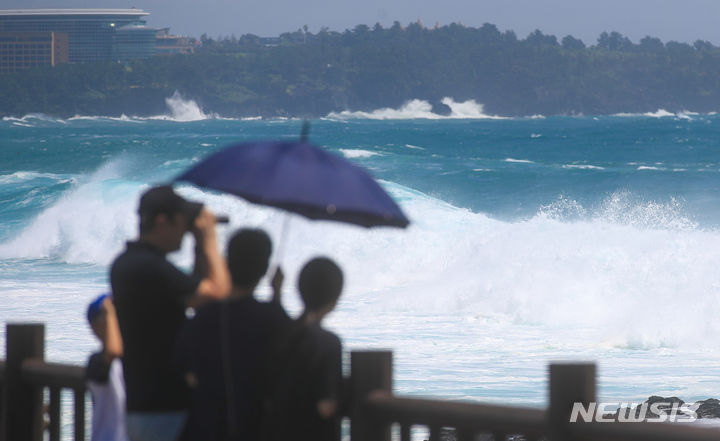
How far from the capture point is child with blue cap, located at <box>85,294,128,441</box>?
3.48 m

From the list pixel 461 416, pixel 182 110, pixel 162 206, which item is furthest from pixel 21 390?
pixel 182 110

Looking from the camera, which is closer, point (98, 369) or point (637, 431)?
point (637, 431)

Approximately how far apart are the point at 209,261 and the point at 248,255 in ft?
0.64

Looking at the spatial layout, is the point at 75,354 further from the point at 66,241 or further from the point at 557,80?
the point at 557,80

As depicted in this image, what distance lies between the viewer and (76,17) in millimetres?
182750

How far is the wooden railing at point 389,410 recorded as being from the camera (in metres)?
2.65

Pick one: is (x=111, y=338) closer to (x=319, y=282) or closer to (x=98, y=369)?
(x=98, y=369)

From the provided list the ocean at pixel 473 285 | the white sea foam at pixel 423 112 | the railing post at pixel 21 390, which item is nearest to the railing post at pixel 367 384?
the ocean at pixel 473 285

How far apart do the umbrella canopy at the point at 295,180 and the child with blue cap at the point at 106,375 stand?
583 millimetres

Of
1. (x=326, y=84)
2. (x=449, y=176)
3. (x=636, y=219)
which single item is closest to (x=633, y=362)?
(x=636, y=219)

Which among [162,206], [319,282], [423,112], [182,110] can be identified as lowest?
[423,112]

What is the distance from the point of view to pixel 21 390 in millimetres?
4059

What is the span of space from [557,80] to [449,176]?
123321 mm

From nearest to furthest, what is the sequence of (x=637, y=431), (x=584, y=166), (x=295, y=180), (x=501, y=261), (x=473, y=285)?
(x=637, y=431) → (x=295, y=180) → (x=473, y=285) → (x=501, y=261) → (x=584, y=166)
